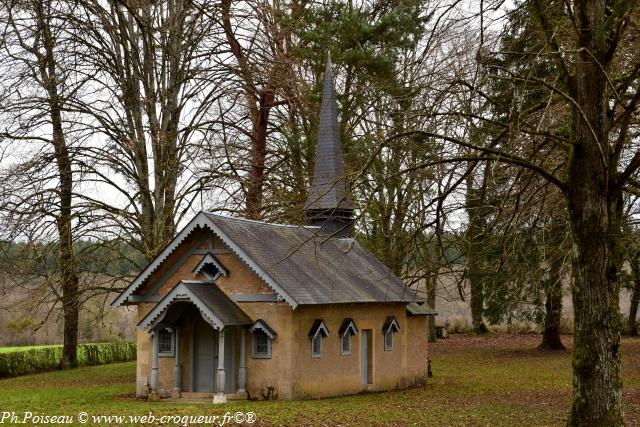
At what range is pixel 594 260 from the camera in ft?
41.0

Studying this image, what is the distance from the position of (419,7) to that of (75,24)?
10.8 meters

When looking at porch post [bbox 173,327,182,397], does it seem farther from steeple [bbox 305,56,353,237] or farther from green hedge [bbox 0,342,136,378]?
green hedge [bbox 0,342,136,378]

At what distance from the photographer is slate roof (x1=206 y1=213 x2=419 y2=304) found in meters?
21.7

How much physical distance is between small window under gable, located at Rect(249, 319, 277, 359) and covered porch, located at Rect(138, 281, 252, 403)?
0.70ft

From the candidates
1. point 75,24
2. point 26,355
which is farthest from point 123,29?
point 26,355

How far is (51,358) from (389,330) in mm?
16861

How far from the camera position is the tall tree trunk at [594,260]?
12.4m

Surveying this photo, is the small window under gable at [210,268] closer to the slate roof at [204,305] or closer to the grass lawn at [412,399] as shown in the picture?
the slate roof at [204,305]

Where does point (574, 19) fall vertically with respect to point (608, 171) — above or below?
above

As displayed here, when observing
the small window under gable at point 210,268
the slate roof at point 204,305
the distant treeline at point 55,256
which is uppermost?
the distant treeline at point 55,256

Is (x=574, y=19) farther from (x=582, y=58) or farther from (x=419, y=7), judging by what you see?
(x=419, y=7)

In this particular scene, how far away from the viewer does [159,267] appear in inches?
893

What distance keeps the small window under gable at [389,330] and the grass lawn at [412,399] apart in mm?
1470

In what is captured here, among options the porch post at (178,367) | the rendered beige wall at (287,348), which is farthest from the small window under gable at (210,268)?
the porch post at (178,367)
